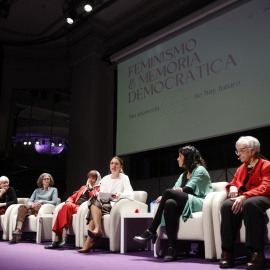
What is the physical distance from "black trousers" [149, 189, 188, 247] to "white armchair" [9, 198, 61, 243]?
6.72ft

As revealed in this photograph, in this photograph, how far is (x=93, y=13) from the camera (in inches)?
241

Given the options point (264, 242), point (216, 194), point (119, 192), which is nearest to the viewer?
point (264, 242)

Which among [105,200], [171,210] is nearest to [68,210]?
[105,200]

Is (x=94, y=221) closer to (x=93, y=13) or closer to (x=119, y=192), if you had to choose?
(x=119, y=192)

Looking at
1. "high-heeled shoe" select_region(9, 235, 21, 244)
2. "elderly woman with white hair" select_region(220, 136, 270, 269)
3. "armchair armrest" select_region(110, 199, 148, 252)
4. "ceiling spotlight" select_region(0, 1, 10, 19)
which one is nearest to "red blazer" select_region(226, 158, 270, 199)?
"elderly woman with white hair" select_region(220, 136, 270, 269)

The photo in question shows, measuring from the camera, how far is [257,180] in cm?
237

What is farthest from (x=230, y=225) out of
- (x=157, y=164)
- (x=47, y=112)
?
(x=47, y=112)

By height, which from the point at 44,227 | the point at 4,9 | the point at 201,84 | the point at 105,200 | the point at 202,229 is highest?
the point at 4,9

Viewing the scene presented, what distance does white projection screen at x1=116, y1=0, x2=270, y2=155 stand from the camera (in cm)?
414

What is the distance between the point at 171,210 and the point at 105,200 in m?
1.05

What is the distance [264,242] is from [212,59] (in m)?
3.10

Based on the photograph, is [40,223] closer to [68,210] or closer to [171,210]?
[68,210]

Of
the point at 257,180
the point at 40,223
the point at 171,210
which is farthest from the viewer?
the point at 40,223

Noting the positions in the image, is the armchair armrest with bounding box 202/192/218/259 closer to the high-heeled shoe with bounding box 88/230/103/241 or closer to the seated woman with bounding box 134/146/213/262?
the seated woman with bounding box 134/146/213/262
